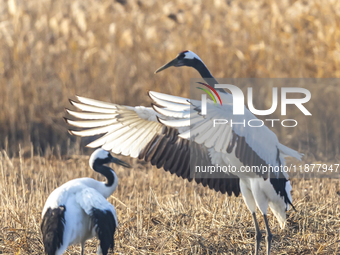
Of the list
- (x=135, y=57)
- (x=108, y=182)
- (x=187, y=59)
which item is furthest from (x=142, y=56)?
(x=108, y=182)

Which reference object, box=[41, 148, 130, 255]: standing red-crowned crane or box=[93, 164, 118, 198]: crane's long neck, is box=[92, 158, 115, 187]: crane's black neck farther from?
box=[41, 148, 130, 255]: standing red-crowned crane

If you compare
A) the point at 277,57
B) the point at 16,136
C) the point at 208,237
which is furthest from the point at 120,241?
the point at 277,57

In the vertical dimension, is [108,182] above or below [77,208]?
above

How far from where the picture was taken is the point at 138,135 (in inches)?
191

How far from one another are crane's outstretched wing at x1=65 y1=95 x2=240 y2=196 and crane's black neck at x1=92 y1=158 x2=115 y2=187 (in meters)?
0.16

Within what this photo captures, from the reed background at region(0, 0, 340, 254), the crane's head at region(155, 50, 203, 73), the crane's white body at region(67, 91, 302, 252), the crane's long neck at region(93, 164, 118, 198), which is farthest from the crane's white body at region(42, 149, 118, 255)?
the reed background at region(0, 0, 340, 254)

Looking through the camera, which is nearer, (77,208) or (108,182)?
(77,208)

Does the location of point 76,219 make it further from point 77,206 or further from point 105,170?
point 105,170

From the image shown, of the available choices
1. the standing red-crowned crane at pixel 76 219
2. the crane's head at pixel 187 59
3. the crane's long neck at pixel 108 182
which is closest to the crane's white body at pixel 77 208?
the standing red-crowned crane at pixel 76 219

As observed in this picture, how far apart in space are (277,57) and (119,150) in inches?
211

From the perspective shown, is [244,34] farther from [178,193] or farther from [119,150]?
[119,150]

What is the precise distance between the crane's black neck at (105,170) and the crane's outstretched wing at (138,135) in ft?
0.54

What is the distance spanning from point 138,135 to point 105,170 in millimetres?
440

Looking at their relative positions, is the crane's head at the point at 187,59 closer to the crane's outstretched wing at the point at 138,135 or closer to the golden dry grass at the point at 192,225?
the crane's outstretched wing at the point at 138,135
